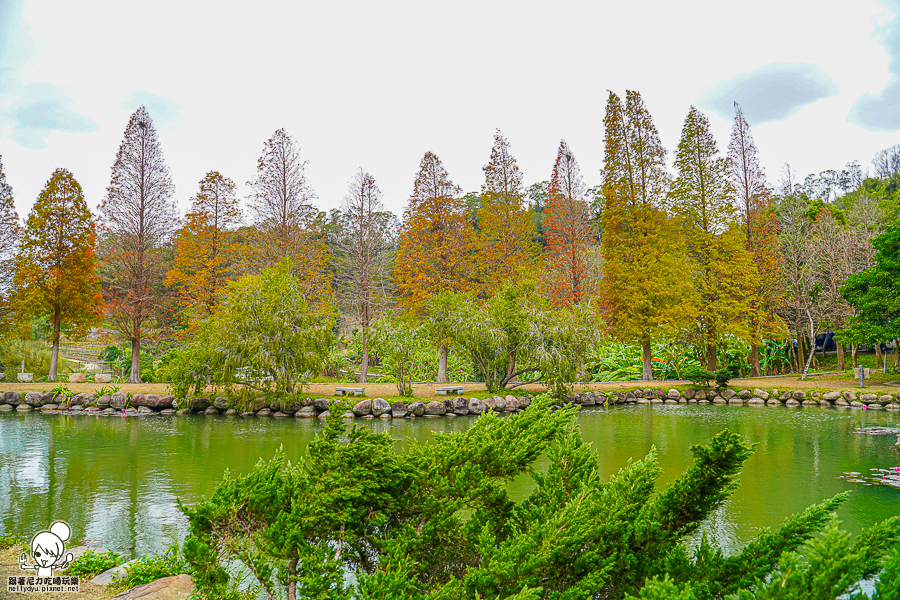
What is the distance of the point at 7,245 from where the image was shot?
16453mm

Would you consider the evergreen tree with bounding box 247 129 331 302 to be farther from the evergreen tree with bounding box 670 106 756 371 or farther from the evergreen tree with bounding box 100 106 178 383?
the evergreen tree with bounding box 670 106 756 371

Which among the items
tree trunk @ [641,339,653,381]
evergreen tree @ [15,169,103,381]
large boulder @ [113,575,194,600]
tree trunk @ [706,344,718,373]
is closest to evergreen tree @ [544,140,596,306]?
tree trunk @ [641,339,653,381]

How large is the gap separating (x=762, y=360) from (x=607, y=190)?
8.97 m

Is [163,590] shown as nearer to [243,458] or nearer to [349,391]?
[243,458]

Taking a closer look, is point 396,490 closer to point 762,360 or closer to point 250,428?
point 250,428

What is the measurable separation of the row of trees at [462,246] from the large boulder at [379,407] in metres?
4.77

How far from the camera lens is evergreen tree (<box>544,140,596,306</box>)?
1917 cm

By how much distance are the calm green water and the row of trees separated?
18.3 feet

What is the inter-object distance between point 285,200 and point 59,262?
24.9 ft

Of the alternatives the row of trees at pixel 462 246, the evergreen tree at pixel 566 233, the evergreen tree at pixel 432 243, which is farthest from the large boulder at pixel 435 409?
the evergreen tree at pixel 566 233

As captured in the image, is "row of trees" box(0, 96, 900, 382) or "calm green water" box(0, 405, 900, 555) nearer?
"calm green water" box(0, 405, 900, 555)

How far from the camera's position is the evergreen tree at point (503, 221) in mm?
18109

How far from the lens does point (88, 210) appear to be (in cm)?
1761

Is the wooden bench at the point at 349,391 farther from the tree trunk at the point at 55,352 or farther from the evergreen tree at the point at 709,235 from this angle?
the evergreen tree at the point at 709,235
